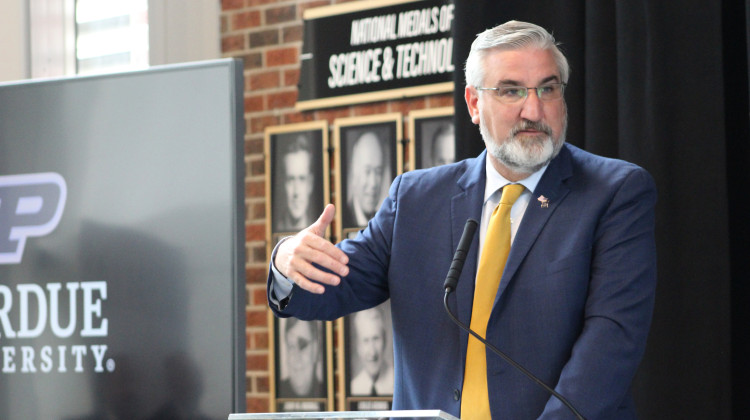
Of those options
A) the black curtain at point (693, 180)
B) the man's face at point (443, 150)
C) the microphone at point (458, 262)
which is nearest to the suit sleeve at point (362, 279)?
the microphone at point (458, 262)

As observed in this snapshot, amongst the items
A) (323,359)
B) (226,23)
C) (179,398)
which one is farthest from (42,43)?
(179,398)

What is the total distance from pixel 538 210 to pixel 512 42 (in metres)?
0.32

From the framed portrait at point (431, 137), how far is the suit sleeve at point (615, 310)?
167cm

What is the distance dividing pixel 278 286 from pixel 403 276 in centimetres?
26

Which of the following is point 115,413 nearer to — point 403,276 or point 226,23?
point 403,276

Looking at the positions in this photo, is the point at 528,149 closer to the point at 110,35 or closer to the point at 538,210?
the point at 538,210

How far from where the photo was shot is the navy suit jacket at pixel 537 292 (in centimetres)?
162

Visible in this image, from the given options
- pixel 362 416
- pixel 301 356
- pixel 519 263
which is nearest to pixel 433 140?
pixel 301 356

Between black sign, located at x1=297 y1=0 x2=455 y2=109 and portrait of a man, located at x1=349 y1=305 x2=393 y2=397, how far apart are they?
849mm

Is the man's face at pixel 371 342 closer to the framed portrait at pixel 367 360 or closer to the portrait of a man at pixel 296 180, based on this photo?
the framed portrait at pixel 367 360

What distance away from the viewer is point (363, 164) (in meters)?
3.62

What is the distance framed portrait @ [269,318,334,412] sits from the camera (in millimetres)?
3662

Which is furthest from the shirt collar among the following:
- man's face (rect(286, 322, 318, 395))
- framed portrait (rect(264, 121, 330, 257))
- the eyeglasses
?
man's face (rect(286, 322, 318, 395))

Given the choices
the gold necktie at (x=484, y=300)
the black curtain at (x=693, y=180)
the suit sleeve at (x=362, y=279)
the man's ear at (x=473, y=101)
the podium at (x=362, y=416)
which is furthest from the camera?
the black curtain at (x=693, y=180)
